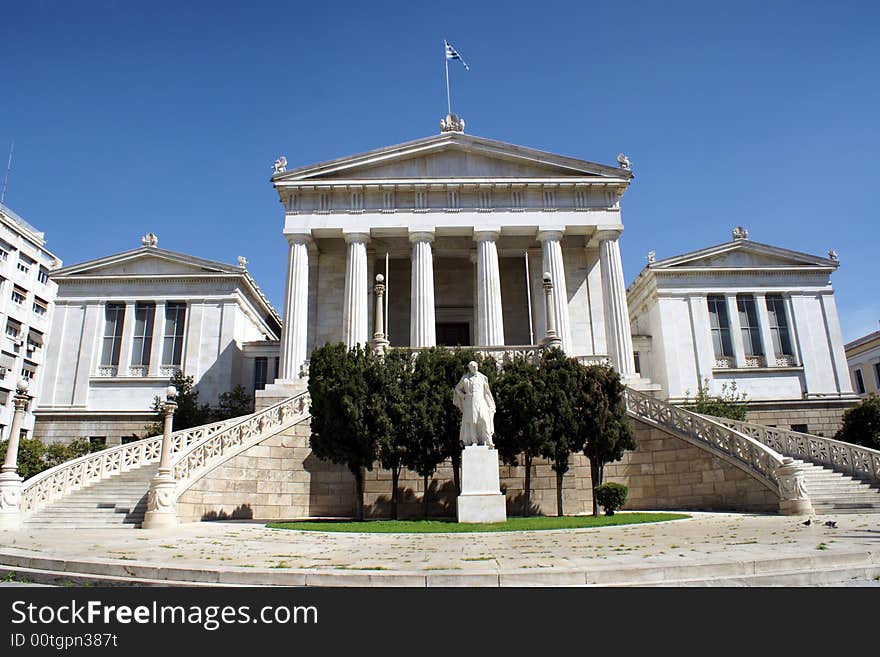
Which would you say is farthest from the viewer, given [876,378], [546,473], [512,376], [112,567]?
[876,378]

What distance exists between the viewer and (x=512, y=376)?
2025 centimetres

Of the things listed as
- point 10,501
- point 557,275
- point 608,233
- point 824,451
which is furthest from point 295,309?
point 824,451

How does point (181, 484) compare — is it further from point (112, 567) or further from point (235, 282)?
point (235, 282)

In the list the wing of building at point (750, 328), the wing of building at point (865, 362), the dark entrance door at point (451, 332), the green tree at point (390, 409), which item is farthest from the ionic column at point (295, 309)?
the wing of building at point (865, 362)

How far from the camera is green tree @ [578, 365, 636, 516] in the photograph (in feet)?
65.3

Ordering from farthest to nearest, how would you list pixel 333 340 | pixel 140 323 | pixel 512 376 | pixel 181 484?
pixel 140 323 → pixel 333 340 → pixel 512 376 → pixel 181 484

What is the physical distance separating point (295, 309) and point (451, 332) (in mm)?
10631

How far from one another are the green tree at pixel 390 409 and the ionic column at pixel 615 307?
48.8ft

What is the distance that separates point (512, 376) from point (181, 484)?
418 inches

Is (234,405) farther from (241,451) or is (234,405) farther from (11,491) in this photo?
(11,491)

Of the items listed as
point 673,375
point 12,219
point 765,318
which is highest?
point 12,219

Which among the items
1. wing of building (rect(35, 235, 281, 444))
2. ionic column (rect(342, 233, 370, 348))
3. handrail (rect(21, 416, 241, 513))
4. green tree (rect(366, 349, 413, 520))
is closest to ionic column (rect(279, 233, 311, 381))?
ionic column (rect(342, 233, 370, 348))

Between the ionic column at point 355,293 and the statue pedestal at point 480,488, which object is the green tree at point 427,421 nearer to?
the statue pedestal at point 480,488
